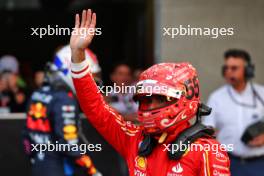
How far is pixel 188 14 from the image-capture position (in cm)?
797

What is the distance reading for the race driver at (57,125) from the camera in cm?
569

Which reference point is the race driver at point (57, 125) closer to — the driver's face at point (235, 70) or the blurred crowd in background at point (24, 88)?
the driver's face at point (235, 70)

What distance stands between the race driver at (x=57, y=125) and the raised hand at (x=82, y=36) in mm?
1575

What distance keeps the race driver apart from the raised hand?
157cm

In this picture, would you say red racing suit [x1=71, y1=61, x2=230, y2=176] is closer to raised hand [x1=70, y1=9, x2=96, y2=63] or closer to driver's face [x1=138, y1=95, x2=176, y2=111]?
raised hand [x1=70, y1=9, x2=96, y2=63]

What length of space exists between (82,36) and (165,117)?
0.63m

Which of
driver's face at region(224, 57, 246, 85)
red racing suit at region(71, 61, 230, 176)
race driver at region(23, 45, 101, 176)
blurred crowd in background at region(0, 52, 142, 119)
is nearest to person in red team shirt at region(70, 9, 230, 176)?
red racing suit at region(71, 61, 230, 176)

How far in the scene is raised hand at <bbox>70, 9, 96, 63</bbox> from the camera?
396 centimetres

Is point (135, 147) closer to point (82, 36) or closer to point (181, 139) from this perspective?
point (181, 139)

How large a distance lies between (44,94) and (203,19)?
267 cm

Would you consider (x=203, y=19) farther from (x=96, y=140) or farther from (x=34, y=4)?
(x=34, y=4)

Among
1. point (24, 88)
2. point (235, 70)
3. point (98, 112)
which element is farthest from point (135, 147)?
point (24, 88)

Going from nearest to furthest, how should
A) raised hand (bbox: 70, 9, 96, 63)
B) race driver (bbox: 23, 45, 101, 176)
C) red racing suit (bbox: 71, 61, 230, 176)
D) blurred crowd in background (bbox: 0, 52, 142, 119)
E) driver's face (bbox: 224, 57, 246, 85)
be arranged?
red racing suit (bbox: 71, 61, 230, 176)
raised hand (bbox: 70, 9, 96, 63)
race driver (bbox: 23, 45, 101, 176)
driver's face (bbox: 224, 57, 246, 85)
blurred crowd in background (bbox: 0, 52, 142, 119)

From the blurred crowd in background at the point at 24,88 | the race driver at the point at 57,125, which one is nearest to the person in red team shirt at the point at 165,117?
the race driver at the point at 57,125
